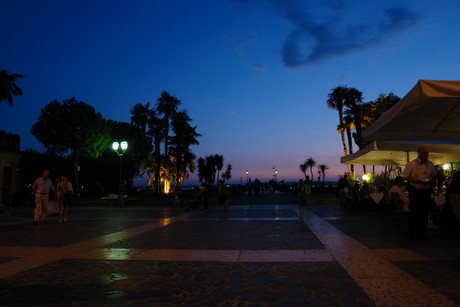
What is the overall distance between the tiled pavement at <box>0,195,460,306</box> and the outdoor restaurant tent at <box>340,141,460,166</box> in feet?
11.7

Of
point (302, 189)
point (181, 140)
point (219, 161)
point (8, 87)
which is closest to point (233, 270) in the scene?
point (302, 189)

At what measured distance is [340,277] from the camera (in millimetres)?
4863

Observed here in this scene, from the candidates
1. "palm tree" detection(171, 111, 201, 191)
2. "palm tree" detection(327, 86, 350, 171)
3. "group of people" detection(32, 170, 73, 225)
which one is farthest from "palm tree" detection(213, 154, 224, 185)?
"group of people" detection(32, 170, 73, 225)

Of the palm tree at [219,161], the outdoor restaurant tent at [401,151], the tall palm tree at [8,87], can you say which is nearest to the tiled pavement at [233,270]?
the outdoor restaurant tent at [401,151]

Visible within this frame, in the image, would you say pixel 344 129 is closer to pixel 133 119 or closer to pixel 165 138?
pixel 165 138

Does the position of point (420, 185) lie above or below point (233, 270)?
above

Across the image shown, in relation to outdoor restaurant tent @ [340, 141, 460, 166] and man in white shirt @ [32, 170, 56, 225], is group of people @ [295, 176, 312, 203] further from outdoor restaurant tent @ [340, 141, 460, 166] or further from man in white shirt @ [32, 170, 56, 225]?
man in white shirt @ [32, 170, 56, 225]

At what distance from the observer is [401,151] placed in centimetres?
1286

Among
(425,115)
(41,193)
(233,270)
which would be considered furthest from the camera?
(41,193)

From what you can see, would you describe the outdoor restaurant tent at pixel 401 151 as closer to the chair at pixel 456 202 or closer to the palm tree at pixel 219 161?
the chair at pixel 456 202

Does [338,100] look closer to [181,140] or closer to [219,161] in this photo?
[181,140]

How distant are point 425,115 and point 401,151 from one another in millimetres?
4816

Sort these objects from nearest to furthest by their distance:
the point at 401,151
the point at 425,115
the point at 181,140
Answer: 1. the point at 425,115
2. the point at 401,151
3. the point at 181,140

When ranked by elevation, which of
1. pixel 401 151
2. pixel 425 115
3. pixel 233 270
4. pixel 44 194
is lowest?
pixel 233 270
